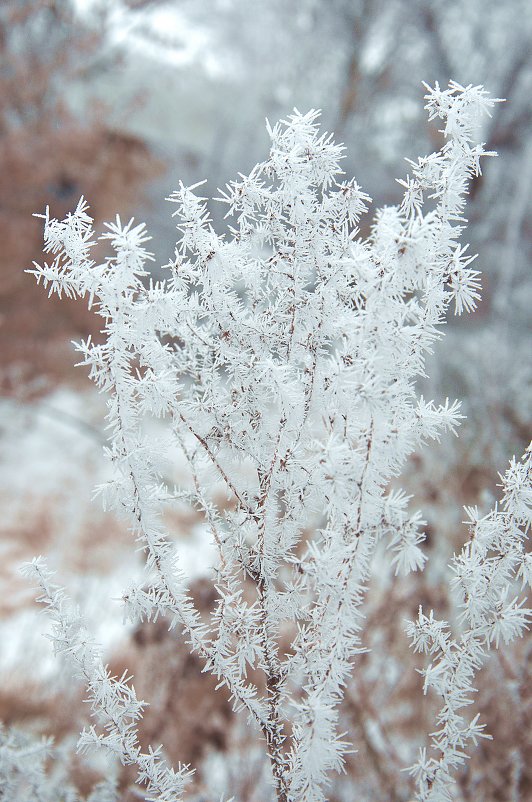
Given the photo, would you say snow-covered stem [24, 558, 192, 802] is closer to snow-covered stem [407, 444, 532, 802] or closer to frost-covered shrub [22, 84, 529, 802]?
frost-covered shrub [22, 84, 529, 802]

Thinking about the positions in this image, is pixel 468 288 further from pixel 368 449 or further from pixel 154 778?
pixel 154 778

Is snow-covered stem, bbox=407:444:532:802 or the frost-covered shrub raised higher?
the frost-covered shrub

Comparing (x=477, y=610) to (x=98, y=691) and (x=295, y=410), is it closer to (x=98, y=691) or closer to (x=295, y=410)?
(x=295, y=410)

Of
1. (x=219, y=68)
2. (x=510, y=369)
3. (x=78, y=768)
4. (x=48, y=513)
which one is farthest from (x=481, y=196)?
(x=78, y=768)

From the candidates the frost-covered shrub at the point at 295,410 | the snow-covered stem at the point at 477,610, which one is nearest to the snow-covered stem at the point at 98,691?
the frost-covered shrub at the point at 295,410

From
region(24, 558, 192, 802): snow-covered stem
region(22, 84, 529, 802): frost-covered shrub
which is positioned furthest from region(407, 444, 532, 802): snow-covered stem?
region(24, 558, 192, 802): snow-covered stem

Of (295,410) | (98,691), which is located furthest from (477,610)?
(98,691)

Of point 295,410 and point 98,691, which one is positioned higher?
point 295,410

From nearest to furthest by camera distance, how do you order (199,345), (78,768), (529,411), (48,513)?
(199,345), (78,768), (529,411), (48,513)
